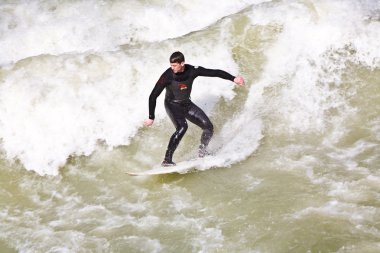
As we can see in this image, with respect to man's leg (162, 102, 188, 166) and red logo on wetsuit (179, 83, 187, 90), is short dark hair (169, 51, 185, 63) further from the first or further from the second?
man's leg (162, 102, 188, 166)

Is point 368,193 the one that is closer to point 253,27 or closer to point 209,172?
point 209,172

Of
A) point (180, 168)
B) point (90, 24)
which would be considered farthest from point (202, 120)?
point (90, 24)

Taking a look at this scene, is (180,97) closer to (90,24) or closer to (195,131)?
(195,131)

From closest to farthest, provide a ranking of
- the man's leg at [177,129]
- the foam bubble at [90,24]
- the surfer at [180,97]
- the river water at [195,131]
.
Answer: the river water at [195,131] < the surfer at [180,97] < the man's leg at [177,129] < the foam bubble at [90,24]

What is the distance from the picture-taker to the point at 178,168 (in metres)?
6.75

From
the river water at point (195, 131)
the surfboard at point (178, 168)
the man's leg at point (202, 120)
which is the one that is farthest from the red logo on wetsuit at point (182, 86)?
the river water at point (195, 131)

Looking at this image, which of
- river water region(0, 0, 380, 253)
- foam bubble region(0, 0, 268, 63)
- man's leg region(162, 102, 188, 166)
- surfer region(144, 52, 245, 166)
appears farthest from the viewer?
foam bubble region(0, 0, 268, 63)

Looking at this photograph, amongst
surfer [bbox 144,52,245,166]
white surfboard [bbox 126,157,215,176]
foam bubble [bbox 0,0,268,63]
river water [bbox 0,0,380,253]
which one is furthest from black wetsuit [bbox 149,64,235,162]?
foam bubble [bbox 0,0,268,63]

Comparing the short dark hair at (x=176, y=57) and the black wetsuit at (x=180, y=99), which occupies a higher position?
the short dark hair at (x=176, y=57)

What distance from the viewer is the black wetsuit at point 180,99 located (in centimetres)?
662

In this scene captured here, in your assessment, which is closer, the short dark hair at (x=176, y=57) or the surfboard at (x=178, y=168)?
the short dark hair at (x=176, y=57)

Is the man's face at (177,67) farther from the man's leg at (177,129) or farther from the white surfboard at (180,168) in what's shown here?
the white surfboard at (180,168)

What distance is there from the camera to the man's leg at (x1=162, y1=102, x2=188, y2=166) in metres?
6.84

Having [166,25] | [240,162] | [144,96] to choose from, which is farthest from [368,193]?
[166,25]
